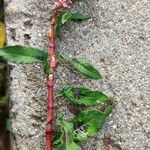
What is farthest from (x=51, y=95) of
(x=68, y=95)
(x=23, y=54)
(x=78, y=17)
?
(x=78, y=17)

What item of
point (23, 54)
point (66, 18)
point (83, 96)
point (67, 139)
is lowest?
point (67, 139)

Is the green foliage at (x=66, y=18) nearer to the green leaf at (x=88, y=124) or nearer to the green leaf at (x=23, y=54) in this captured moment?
the green leaf at (x=23, y=54)

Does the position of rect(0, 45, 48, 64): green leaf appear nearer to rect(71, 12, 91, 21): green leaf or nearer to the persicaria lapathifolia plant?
the persicaria lapathifolia plant

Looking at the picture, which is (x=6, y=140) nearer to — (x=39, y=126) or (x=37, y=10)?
(x=39, y=126)

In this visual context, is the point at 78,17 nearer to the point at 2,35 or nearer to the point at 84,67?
the point at 84,67

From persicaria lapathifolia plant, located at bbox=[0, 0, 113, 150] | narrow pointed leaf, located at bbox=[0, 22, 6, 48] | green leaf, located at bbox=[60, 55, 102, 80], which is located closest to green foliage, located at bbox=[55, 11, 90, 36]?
persicaria lapathifolia plant, located at bbox=[0, 0, 113, 150]

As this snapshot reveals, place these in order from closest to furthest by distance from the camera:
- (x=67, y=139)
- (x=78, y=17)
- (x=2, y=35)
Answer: (x=67, y=139)
(x=78, y=17)
(x=2, y=35)
